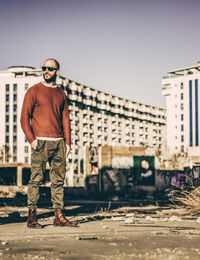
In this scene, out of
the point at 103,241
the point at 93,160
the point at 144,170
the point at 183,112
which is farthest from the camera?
the point at 183,112

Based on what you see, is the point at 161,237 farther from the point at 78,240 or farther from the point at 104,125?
the point at 104,125

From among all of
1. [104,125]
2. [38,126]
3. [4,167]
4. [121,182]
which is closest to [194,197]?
[38,126]

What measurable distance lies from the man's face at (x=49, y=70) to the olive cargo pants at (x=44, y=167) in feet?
2.62

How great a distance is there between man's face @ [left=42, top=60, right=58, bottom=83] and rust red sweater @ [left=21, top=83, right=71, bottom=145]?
112 mm

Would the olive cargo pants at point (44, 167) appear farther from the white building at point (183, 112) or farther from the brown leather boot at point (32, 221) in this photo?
the white building at point (183, 112)

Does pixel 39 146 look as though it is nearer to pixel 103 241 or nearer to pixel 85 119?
pixel 103 241

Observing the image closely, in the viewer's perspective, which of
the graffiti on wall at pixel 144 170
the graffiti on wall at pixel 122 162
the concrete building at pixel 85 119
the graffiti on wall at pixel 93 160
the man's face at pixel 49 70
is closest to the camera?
the man's face at pixel 49 70

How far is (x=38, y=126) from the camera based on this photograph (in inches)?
222

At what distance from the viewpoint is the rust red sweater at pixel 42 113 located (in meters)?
5.61

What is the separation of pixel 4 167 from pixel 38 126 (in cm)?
4587

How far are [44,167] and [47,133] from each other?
0.42m

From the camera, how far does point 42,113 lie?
223 inches

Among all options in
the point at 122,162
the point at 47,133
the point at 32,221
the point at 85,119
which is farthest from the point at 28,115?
the point at 85,119

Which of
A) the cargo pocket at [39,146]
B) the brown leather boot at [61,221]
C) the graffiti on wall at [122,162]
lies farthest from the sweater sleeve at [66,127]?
the graffiti on wall at [122,162]
